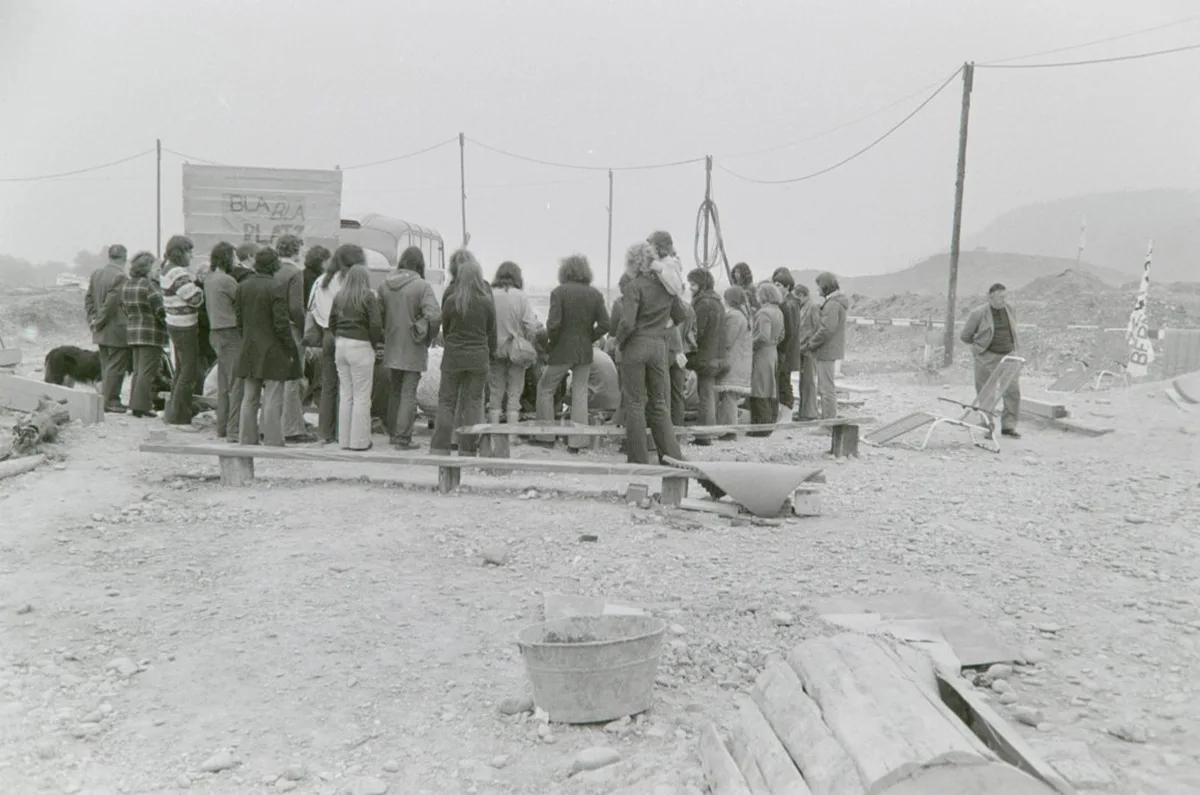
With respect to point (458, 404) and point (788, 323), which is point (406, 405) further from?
point (788, 323)

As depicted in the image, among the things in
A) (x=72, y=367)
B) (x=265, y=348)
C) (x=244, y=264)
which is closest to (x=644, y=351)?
(x=265, y=348)

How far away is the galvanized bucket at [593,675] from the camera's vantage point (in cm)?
385

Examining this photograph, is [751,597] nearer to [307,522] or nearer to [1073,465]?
[307,522]

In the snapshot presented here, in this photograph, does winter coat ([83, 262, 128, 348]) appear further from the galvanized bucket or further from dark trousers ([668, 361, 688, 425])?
the galvanized bucket

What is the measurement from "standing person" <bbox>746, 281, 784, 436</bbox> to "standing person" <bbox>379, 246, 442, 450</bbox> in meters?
3.35

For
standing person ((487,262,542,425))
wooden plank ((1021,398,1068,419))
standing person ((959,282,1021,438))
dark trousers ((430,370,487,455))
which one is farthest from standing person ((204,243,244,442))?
wooden plank ((1021,398,1068,419))

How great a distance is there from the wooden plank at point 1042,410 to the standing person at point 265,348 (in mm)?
8908

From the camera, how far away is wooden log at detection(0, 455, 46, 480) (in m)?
7.67

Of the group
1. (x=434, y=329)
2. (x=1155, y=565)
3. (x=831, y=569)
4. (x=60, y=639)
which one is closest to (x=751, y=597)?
(x=831, y=569)

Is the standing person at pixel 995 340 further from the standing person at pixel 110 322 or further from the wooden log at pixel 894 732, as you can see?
the standing person at pixel 110 322

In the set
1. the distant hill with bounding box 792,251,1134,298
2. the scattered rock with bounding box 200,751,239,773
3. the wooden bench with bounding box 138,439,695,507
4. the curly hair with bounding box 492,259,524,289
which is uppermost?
the distant hill with bounding box 792,251,1134,298

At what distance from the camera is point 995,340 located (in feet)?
37.2

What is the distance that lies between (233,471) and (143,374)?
3.20m

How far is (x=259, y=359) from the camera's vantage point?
8.52 metres
